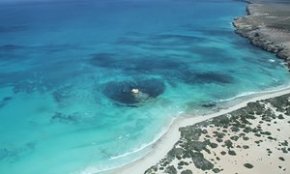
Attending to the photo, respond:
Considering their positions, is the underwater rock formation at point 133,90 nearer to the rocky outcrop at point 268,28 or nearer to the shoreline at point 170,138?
the shoreline at point 170,138

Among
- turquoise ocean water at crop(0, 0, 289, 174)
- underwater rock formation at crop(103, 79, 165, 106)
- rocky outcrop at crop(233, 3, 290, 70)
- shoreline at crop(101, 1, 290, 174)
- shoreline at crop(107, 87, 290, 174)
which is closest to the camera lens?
shoreline at crop(107, 87, 290, 174)

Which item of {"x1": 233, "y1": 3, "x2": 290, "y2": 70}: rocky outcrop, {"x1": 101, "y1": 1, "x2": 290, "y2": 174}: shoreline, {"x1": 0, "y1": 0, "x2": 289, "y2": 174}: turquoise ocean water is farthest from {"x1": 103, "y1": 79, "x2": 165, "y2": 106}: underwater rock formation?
{"x1": 233, "y1": 3, "x2": 290, "y2": 70}: rocky outcrop

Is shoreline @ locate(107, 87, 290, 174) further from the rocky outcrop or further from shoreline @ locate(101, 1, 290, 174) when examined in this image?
the rocky outcrop

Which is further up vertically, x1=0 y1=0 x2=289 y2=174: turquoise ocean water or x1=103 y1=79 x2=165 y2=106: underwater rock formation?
x1=103 y1=79 x2=165 y2=106: underwater rock formation

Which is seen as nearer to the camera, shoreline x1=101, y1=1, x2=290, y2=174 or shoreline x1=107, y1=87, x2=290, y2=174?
shoreline x1=107, y1=87, x2=290, y2=174

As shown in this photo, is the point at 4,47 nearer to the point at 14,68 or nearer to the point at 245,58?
the point at 14,68

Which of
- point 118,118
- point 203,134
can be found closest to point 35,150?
point 118,118
